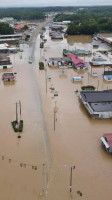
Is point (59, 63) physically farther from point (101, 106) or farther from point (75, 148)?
point (75, 148)

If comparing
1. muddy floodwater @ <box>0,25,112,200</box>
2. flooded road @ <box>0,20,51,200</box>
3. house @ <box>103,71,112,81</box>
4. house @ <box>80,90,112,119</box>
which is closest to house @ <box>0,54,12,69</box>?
muddy floodwater @ <box>0,25,112,200</box>

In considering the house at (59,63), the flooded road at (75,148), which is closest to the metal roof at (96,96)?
the flooded road at (75,148)

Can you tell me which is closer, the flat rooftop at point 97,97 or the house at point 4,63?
the flat rooftop at point 97,97

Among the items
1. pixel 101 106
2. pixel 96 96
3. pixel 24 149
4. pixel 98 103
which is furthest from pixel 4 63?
pixel 24 149

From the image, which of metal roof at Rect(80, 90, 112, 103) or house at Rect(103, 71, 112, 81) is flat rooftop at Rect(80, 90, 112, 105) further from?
house at Rect(103, 71, 112, 81)

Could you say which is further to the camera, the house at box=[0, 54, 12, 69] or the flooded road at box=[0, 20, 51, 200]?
the house at box=[0, 54, 12, 69]

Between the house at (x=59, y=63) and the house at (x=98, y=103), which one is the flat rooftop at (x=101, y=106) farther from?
the house at (x=59, y=63)
